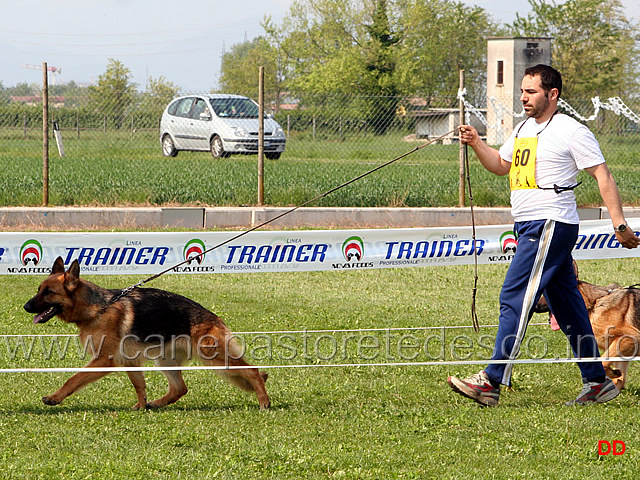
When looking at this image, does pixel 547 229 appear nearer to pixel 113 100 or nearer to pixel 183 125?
pixel 113 100

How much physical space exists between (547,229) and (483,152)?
716 mm

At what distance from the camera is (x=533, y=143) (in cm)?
525

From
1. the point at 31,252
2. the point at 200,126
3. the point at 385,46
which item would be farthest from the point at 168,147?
the point at 385,46

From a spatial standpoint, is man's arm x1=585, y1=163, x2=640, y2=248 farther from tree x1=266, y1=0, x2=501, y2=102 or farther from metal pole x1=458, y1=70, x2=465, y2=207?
tree x1=266, y1=0, x2=501, y2=102

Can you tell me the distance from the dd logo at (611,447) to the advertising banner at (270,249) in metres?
4.56

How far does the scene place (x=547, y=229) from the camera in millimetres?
5141

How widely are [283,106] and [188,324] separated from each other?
1512cm

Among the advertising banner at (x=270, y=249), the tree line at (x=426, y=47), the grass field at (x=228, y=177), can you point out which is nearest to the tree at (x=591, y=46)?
the tree line at (x=426, y=47)

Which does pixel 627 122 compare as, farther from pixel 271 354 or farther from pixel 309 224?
pixel 271 354

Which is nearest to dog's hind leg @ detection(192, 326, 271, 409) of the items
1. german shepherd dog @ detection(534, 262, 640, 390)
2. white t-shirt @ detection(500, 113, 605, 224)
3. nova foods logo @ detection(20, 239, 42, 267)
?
white t-shirt @ detection(500, 113, 605, 224)

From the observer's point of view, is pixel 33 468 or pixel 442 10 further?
pixel 442 10

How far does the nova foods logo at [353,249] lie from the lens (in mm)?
9062

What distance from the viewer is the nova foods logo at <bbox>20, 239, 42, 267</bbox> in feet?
27.8

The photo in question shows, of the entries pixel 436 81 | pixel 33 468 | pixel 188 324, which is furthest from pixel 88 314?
pixel 436 81
